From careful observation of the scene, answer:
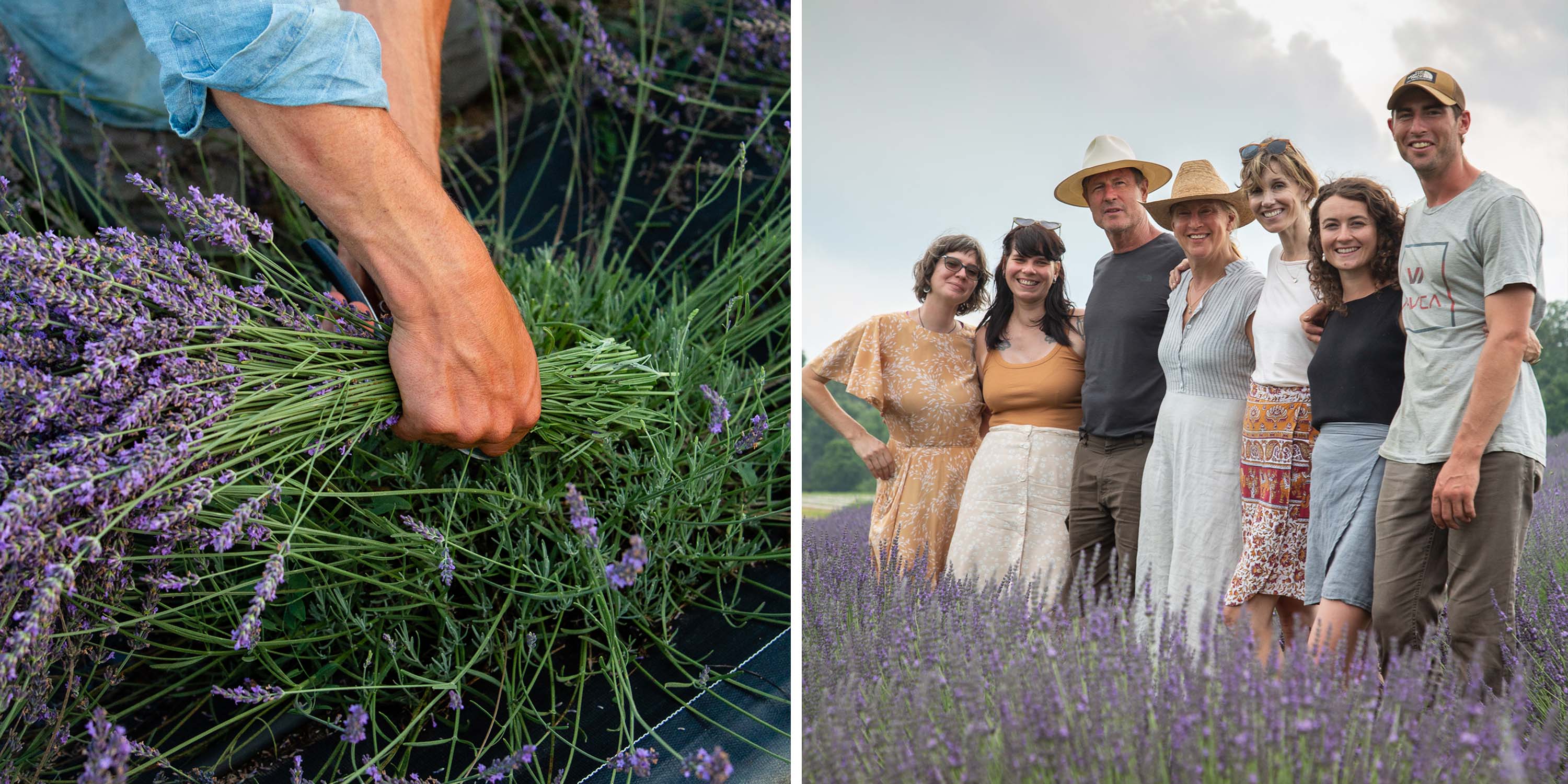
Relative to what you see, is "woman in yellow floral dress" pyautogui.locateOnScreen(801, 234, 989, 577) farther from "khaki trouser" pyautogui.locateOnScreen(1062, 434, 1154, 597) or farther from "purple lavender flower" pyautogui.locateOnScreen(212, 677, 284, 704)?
"purple lavender flower" pyautogui.locateOnScreen(212, 677, 284, 704)

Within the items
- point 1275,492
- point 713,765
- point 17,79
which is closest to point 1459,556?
point 1275,492

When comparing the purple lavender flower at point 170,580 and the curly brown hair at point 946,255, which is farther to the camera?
the curly brown hair at point 946,255

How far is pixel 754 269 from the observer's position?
6.69ft

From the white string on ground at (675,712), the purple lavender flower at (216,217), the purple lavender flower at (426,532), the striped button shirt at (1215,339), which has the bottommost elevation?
the white string on ground at (675,712)

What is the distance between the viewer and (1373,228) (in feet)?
4.50

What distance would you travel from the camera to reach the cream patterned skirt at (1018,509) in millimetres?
1722

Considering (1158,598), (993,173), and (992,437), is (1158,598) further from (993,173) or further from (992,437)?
(993,173)

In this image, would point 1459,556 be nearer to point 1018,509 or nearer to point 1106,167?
point 1018,509

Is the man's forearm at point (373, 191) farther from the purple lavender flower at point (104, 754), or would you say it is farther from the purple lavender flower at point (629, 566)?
the purple lavender flower at point (104, 754)

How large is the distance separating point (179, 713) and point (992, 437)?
4.69ft

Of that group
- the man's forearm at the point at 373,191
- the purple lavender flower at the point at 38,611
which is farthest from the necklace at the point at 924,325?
the purple lavender flower at the point at 38,611

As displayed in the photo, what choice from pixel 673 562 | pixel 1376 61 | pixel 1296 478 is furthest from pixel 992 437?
pixel 1376 61

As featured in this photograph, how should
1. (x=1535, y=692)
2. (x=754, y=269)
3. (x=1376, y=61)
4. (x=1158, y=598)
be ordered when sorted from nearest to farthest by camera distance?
(x=1535, y=692) < (x=1376, y=61) < (x=1158, y=598) < (x=754, y=269)

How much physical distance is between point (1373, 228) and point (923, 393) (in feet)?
2.58
